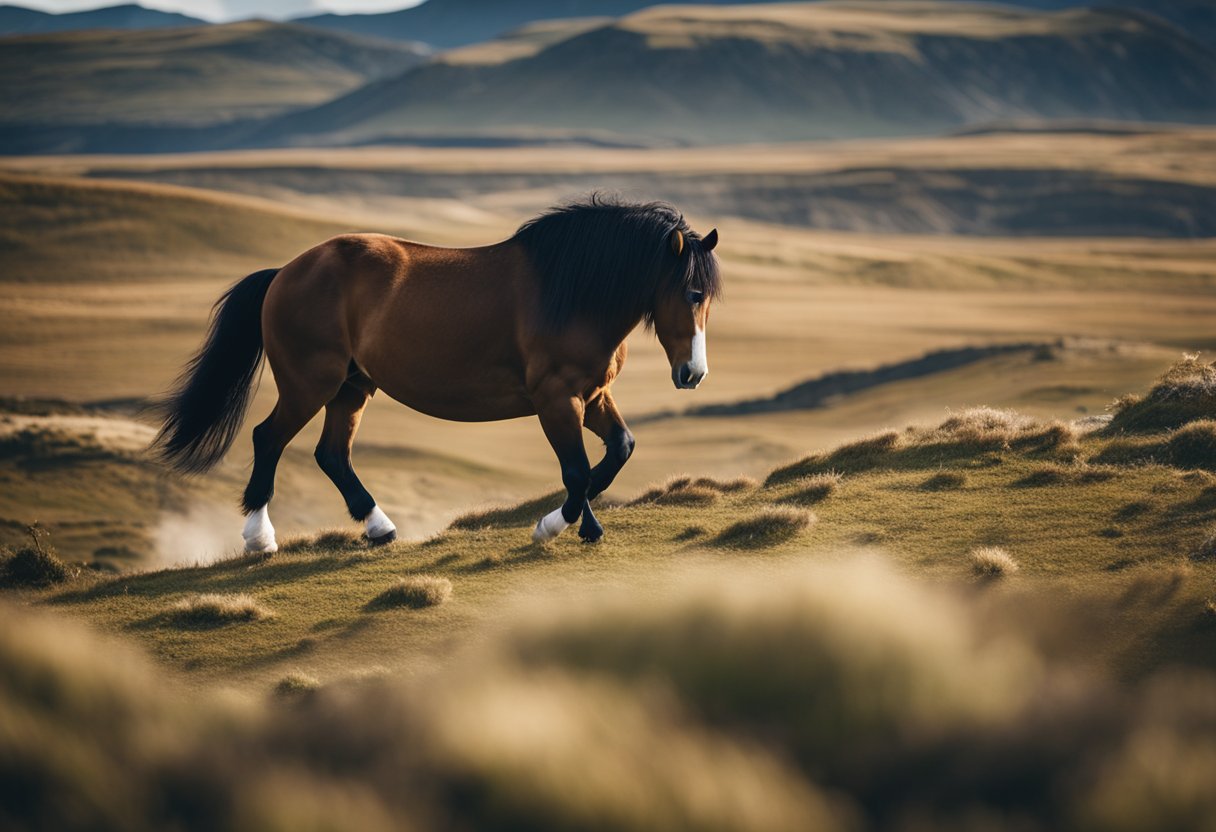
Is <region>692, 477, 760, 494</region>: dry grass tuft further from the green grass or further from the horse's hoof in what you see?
the horse's hoof

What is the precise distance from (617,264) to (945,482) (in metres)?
3.61

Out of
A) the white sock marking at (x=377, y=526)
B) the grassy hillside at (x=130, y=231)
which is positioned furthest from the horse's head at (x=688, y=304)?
the grassy hillside at (x=130, y=231)

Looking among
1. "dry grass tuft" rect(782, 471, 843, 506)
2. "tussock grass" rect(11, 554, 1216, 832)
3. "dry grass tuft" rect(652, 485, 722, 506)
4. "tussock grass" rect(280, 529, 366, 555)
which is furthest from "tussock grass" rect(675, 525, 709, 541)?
"tussock grass" rect(11, 554, 1216, 832)

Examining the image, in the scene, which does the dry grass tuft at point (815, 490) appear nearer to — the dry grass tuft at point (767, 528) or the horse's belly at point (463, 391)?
the dry grass tuft at point (767, 528)

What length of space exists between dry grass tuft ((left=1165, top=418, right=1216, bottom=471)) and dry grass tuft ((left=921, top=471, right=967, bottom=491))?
178 cm

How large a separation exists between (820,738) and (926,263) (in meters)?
83.3

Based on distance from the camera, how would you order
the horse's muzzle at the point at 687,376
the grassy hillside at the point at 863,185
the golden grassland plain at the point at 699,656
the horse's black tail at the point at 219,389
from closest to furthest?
the golden grassland plain at the point at 699,656 → the horse's muzzle at the point at 687,376 → the horse's black tail at the point at 219,389 → the grassy hillside at the point at 863,185

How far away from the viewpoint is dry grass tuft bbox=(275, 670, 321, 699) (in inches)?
299

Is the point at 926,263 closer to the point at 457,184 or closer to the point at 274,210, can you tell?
the point at 274,210

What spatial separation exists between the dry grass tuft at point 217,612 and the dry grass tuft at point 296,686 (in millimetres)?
1670

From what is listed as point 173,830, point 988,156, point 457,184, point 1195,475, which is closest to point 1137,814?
point 173,830

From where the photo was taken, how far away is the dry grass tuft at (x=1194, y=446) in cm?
1164

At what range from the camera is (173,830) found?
417 centimetres

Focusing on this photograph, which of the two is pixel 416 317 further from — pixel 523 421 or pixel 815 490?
pixel 523 421
